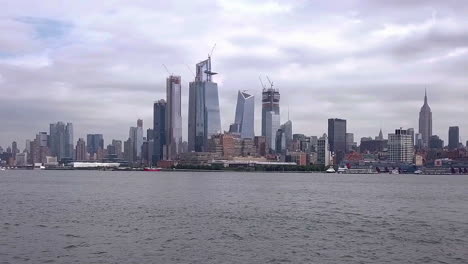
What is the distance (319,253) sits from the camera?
44156mm

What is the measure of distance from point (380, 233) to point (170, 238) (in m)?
18.3

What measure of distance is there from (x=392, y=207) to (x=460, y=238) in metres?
32.9

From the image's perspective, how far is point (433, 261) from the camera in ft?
136

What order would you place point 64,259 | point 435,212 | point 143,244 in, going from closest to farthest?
point 64,259 → point 143,244 → point 435,212

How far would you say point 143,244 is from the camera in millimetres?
47312

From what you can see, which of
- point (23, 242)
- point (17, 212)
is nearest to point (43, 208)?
point (17, 212)

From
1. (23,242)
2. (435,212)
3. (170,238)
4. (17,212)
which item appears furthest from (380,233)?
Result: (17,212)

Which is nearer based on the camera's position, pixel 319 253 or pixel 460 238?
pixel 319 253

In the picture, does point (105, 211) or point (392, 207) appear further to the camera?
point (392, 207)

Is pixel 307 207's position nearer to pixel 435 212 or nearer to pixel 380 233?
pixel 435 212

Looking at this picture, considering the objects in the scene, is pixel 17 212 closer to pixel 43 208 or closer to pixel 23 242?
pixel 43 208

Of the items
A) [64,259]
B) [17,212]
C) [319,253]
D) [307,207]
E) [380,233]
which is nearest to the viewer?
[64,259]

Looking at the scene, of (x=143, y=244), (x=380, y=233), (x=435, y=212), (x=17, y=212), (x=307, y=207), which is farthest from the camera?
(x=307, y=207)

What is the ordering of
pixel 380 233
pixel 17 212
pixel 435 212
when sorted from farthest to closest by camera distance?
pixel 435 212 → pixel 17 212 → pixel 380 233
